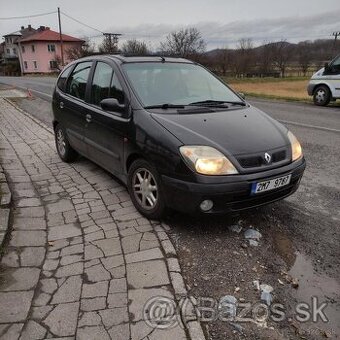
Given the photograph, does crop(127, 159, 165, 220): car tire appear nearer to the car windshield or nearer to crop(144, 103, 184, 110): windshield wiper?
crop(144, 103, 184, 110): windshield wiper

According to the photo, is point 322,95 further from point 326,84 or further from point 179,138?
point 179,138

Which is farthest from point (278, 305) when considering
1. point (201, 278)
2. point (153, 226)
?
point (153, 226)

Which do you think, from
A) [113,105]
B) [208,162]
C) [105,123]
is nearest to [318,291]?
[208,162]

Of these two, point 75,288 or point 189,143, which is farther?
point 189,143

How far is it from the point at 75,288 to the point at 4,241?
115 centimetres

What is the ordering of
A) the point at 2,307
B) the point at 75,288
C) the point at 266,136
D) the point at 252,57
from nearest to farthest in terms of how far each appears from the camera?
the point at 2,307 → the point at 75,288 → the point at 266,136 → the point at 252,57

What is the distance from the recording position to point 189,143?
361 cm

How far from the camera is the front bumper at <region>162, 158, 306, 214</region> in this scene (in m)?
3.50

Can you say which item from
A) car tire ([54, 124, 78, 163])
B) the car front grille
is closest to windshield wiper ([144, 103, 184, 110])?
the car front grille

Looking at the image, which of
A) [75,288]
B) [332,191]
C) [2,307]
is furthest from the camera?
[332,191]

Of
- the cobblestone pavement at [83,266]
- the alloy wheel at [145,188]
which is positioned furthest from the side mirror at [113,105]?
the cobblestone pavement at [83,266]

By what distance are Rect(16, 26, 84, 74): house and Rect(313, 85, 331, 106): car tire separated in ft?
236

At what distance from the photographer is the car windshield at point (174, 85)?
14.6ft

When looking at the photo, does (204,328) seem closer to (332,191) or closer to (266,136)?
(266,136)
